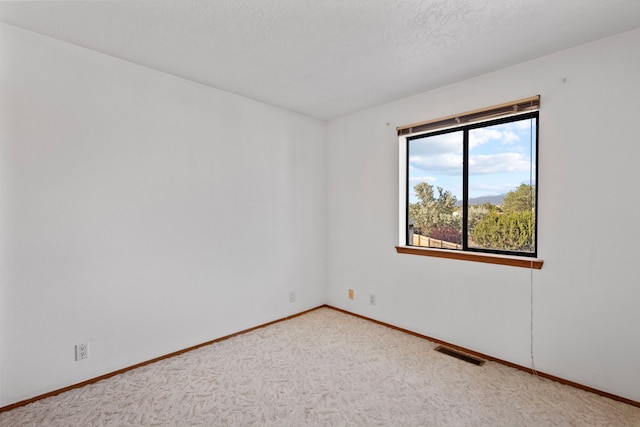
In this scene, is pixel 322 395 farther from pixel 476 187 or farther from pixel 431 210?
pixel 476 187

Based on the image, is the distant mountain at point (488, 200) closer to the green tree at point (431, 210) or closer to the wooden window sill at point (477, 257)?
the green tree at point (431, 210)

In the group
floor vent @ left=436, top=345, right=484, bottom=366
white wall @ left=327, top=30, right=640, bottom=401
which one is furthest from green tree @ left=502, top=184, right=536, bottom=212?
floor vent @ left=436, top=345, right=484, bottom=366

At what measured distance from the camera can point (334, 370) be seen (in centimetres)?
254

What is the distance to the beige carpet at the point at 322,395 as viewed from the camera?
6.39ft

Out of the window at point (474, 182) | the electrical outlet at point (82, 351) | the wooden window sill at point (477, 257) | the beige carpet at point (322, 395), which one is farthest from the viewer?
the window at point (474, 182)

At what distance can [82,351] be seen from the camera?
7.56 ft

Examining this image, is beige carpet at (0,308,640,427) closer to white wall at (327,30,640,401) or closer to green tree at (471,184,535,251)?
white wall at (327,30,640,401)

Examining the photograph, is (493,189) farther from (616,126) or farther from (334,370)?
(334,370)

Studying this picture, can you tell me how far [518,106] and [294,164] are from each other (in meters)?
2.30

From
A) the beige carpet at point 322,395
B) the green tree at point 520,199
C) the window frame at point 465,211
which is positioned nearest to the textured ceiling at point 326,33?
the window frame at point 465,211

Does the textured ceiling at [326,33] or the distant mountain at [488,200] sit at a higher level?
the textured ceiling at [326,33]

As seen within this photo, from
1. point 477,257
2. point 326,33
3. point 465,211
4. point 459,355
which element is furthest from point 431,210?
point 326,33

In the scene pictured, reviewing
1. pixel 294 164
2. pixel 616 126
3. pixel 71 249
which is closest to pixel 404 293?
pixel 294 164

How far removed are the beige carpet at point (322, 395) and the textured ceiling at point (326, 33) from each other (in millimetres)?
2452
